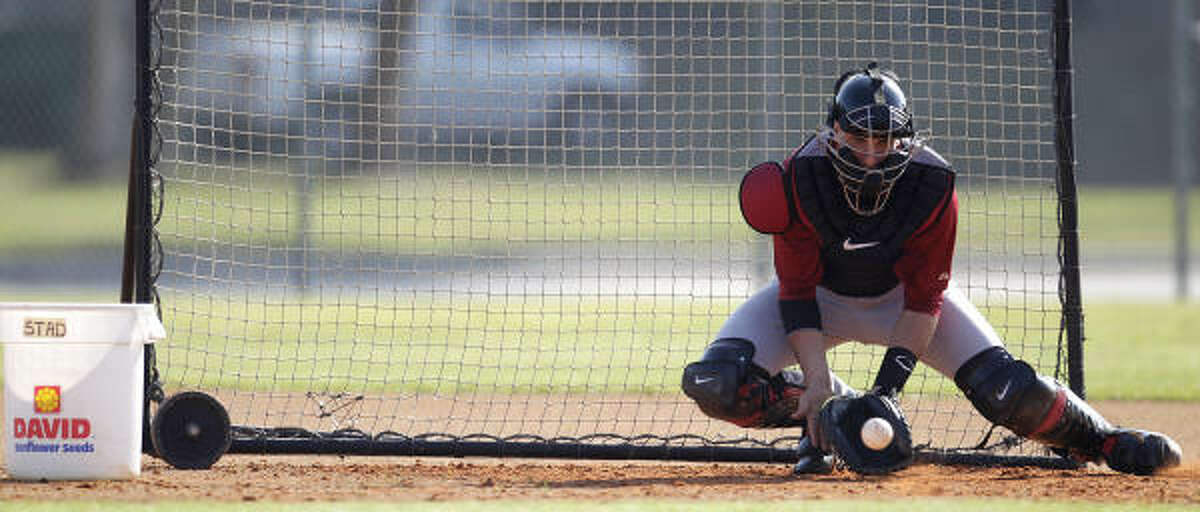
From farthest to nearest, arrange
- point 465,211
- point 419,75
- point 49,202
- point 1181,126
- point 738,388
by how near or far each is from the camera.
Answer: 1. point 49,202
2. point 1181,126
3. point 465,211
4. point 419,75
5. point 738,388

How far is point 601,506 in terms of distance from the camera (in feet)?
18.2

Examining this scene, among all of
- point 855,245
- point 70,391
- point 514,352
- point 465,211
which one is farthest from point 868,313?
point 465,211

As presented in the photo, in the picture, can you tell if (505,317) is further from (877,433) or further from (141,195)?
(877,433)

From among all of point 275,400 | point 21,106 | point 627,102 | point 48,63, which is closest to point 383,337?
point 627,102

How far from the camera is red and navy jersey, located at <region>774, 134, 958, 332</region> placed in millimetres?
6512

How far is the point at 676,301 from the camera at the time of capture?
14531 millimetres

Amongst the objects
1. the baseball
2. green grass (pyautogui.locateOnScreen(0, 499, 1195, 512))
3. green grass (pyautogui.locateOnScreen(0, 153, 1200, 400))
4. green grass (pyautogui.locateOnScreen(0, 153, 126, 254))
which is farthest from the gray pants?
green grass (pyautogui.locateOnScreen(0, 153, 126, 254))

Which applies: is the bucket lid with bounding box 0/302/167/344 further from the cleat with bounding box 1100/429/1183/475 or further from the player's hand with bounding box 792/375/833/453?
the cleat with bounding box 1100/429/1183/475

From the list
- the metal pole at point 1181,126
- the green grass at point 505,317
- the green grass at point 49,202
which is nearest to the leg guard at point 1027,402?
the green grass at point 505,317

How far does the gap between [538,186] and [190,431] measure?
4795 millimetres

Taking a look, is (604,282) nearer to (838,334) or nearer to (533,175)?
(533,175)

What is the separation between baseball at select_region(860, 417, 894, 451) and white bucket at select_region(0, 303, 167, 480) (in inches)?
108

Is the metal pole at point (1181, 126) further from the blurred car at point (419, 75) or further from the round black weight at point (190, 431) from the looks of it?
the round black weight at point (190, 431)

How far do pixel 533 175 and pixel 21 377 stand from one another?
6118 millimetres
